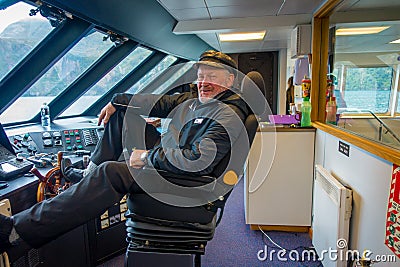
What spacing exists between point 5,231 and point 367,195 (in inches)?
68.7

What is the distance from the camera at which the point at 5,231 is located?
4.00 ft

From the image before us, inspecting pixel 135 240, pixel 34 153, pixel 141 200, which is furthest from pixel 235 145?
pixel 34 153

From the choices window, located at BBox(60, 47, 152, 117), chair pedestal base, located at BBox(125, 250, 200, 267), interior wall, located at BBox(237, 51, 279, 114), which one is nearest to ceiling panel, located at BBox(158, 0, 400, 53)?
window, located at BBox(60, 47, 152, 117)

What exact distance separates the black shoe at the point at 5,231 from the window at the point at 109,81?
2.46 m

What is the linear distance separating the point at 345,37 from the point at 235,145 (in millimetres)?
2337

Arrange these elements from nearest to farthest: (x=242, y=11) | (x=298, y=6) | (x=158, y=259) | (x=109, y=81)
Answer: (x=158, y=259)
(x=298, y=6)
(x=242, y=11)
(x=109, y=81)

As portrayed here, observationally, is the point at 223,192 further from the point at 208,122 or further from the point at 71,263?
the point at 71,263

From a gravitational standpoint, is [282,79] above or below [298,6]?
below

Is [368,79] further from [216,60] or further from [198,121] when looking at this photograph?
[198,121]

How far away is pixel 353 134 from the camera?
73.2 inches

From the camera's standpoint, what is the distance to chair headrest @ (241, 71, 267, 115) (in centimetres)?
159

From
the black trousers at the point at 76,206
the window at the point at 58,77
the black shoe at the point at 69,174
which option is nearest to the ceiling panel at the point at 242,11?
the window at the point at 58,77

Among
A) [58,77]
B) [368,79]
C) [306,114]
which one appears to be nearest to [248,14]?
[368,79]

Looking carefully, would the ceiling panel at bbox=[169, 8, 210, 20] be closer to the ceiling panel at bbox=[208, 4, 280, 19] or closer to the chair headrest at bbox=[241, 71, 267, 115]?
the ceiling panel at bbox=[208, 4, 280, 19]
